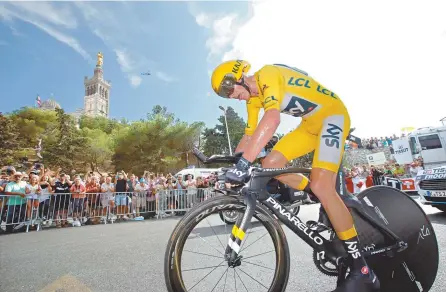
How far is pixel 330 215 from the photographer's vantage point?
86.4 inches

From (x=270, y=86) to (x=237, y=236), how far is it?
121 cm

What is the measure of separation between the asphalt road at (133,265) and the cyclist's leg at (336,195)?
1.89 feet

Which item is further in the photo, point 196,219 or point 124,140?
point 124,140

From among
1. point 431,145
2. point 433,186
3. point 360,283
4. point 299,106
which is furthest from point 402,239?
point 431,145

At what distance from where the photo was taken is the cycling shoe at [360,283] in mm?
2012

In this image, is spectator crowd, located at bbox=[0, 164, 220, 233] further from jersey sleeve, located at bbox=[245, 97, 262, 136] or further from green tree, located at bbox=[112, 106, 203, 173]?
green tree, located at bbox=[112, 106, 203, 173]

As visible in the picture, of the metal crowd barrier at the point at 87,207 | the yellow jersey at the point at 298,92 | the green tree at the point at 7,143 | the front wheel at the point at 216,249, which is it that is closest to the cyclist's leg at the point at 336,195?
the yellow jersey at the point at 298,92

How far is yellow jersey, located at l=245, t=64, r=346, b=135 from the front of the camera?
2301 mm

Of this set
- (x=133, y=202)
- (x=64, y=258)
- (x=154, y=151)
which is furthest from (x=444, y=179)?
(x=154, y=151)

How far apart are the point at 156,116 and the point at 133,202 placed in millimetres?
35213

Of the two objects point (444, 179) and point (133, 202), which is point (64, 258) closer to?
point (133, 202)

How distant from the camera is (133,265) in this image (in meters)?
3.59

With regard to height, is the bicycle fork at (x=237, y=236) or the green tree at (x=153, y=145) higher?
the green tree at (x=153, y=145)

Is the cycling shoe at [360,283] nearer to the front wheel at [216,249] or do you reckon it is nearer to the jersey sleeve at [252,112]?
the front wheel at [216,249]
